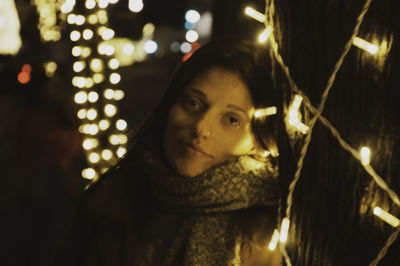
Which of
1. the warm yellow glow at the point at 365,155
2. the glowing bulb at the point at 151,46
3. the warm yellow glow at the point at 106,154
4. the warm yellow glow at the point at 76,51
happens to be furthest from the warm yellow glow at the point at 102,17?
the glowing bulb at the point at 151,46

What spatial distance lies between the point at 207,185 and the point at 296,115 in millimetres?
726

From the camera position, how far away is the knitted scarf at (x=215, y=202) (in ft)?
6.25

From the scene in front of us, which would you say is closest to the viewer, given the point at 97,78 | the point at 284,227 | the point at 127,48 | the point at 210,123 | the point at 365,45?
the point at 365,45

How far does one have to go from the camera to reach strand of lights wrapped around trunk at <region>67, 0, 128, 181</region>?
3650 millimetres

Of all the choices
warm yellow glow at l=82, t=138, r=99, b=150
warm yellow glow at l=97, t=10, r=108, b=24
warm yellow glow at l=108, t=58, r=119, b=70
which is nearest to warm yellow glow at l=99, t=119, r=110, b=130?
warm yellow glow at l=82, t=138, r=99, b=150

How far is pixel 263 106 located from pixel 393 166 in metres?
0.84

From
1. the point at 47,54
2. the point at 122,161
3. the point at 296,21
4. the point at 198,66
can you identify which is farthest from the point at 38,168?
the point at 47,54

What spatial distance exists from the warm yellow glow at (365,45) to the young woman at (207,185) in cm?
76

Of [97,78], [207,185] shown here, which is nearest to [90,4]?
[97,78]

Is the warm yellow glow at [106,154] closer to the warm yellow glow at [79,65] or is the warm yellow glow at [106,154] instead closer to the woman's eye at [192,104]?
the warm yellow glow at [79,65]

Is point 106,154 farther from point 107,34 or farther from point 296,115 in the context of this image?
point 296,115

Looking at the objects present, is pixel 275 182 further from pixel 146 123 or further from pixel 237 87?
pixel 146 123

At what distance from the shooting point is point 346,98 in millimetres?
1205

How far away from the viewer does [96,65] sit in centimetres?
375
